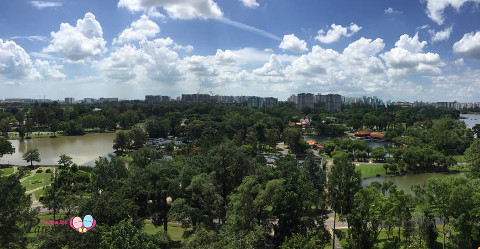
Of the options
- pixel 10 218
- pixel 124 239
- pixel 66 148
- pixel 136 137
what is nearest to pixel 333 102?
pixel 136 137

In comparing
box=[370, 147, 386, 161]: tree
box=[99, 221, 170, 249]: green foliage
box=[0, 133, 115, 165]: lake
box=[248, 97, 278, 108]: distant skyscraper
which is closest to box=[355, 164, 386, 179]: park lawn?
box=[370, 147, 386, 161]: tree

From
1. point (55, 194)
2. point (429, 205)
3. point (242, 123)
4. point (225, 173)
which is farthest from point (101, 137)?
point (429, 205)

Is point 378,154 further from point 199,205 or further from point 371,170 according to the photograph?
point 199,205

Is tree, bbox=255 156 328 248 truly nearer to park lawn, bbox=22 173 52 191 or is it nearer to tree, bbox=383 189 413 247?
tree, bbox=383 189 413 247

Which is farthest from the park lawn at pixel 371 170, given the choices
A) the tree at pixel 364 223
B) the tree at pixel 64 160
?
the tree at pixel 64 160

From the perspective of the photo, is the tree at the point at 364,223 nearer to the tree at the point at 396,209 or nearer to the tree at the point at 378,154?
the tree at the point at 396,209
